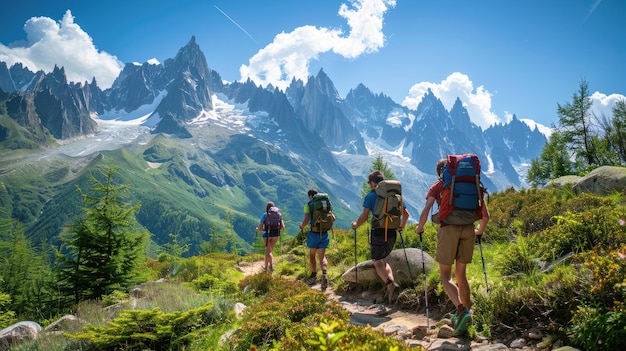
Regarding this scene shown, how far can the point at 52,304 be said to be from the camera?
12.5 m

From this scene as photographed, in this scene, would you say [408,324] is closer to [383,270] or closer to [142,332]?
[383,270]

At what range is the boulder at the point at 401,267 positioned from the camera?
8.24 m

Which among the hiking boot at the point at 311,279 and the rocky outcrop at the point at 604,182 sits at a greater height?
the rocky outcrop at the point at 604,182

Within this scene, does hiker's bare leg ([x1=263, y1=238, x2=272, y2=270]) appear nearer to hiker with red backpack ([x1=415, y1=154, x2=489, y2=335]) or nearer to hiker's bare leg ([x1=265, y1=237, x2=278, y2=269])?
hiker's bare leg ([x1=265, y1=237, x2=278, y2=269])

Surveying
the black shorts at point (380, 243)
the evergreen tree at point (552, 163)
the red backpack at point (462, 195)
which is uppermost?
the evergreen tree at point (552, 163)

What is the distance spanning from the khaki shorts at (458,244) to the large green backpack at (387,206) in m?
2.35

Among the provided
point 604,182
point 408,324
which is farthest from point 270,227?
point 604,182

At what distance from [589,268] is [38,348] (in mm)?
8549

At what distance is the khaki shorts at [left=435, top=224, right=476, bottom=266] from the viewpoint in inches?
217

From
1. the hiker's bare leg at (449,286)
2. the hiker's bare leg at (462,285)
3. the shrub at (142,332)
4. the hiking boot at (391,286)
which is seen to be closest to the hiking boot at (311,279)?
the hiking boot at (391,286)

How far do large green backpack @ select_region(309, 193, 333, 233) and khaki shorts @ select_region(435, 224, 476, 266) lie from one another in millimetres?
5326

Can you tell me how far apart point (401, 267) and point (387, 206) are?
5.73ft

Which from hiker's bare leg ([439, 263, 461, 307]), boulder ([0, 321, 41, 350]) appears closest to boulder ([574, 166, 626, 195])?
hiker's bare leg ([439, 263, 461, 307])

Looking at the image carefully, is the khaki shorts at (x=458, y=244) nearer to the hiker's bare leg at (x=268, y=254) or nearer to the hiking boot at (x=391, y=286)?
the hiking boot at (x=391, y=286)
